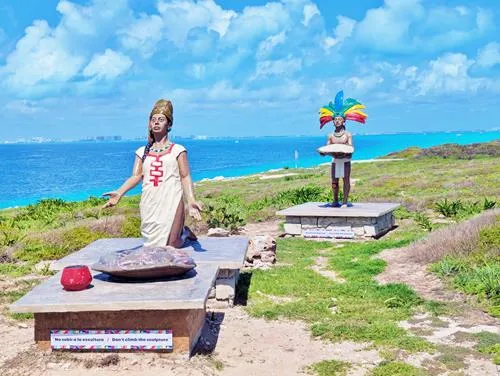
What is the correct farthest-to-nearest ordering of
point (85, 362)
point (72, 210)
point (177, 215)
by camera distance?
point (72, 210) < point (177, 215) < point (85, 362)

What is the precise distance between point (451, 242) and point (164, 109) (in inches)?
260

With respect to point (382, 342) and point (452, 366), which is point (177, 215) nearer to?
point (382, 342)

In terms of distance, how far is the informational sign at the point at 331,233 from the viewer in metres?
16.4

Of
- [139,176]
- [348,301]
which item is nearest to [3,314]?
[139,176]

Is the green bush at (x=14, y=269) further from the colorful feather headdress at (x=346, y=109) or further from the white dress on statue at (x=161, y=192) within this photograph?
the colorful feather headdress at (x=346, y=109)

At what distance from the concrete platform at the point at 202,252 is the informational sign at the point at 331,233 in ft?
18.4

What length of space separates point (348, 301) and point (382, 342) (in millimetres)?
2099

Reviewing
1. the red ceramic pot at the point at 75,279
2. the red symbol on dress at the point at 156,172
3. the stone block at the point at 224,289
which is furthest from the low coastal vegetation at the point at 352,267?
the red symbol on dress at the point at 156,172

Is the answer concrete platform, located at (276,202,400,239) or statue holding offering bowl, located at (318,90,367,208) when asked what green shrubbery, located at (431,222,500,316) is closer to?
concrete platform, located at (276,202,400,239)

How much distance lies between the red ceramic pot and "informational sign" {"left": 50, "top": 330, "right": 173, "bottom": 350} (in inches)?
21.6

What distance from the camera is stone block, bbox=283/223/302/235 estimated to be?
1695 cm

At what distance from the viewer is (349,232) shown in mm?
16406

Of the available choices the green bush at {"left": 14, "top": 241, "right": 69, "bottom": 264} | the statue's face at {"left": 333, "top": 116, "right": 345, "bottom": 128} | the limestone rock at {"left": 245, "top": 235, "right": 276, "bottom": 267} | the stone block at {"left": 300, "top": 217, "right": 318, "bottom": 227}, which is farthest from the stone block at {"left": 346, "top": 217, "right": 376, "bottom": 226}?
the green bush at {"left": 14, "top": 241, "right": 69, "bottom": 264}

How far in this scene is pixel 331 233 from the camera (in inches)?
652
